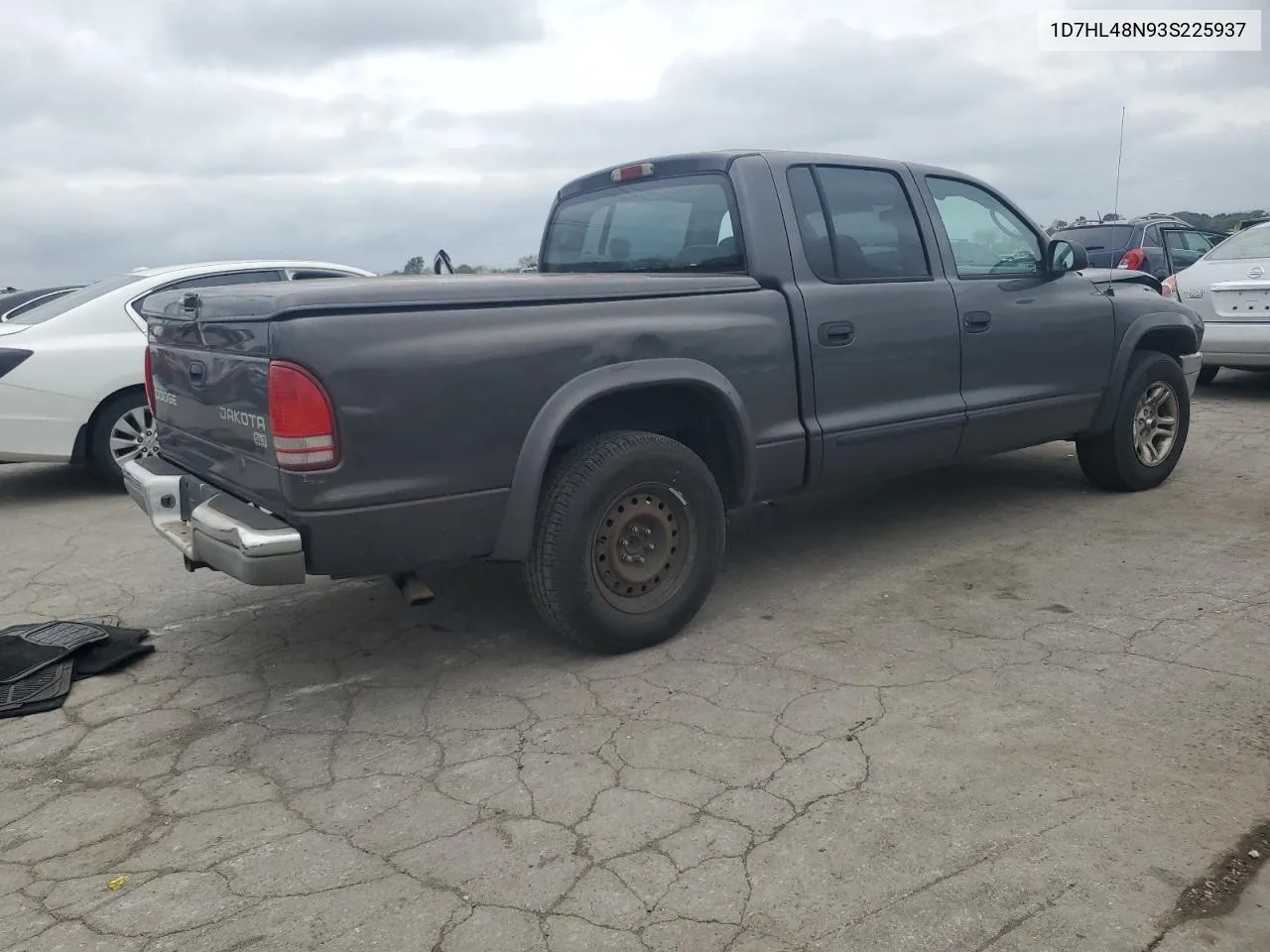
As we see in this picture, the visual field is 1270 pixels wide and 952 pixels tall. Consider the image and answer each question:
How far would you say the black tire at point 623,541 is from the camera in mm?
3680

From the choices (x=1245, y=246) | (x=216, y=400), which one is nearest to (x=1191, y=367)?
(x=1245, y=246)

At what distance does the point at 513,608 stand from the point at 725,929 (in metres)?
2.36

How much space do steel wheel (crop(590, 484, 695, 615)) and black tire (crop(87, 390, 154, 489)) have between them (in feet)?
14.1

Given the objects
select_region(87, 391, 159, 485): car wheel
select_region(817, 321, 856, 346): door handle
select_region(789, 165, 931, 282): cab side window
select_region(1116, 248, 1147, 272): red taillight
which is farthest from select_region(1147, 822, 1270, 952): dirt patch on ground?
select_region(1116, 248, 1147, 272): red taillight

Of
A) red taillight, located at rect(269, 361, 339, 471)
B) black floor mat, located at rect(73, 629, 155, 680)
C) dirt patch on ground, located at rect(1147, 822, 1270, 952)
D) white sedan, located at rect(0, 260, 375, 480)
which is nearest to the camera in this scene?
dirt patch on ground, located at rect(1147, 822, 1270, 952)

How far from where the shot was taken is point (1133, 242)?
11.9 m

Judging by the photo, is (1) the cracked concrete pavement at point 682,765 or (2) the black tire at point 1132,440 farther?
(2) the black tire at point 1132,440

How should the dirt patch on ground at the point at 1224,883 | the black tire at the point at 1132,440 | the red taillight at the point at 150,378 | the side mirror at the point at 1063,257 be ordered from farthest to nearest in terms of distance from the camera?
1. the black tire at the point at 1132,440
2. the side mirror at the point at 1063,257
3. the red taillight at the point at 150,378
4. the dirt patch on ground at the point at 1224,883

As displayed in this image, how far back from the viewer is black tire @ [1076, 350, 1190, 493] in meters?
5.81

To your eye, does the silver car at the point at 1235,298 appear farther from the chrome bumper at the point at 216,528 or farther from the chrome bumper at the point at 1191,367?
the chrome bumper at the point at 216,528

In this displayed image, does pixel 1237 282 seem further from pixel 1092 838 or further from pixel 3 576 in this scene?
pixel 3 576

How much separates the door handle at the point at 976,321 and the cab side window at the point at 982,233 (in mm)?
200

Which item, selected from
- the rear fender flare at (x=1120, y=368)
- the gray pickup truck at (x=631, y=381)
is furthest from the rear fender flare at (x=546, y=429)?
the rear fender flare at (x=1120, y=368)

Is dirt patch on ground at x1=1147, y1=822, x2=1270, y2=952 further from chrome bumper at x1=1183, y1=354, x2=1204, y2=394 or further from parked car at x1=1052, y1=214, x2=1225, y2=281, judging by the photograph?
parked car at x1=1052, y1=214, x2=1225, y2=281
